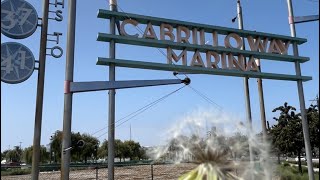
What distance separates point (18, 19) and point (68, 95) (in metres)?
2.14

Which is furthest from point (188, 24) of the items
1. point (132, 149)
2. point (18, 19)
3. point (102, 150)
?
point (132, 149)

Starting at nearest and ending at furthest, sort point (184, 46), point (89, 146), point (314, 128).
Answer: point (184, 46)
point (314, 128)
point (89, 146)

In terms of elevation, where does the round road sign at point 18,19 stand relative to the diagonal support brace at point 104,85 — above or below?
above

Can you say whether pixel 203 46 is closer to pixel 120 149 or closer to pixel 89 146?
pixel 89 146

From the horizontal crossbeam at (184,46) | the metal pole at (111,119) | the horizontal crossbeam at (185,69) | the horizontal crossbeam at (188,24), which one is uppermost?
the horizontal crossbeam at (188,24)

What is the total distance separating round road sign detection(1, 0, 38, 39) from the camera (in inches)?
358

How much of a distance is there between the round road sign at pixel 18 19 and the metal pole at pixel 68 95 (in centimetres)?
90

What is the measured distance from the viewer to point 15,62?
29.5 ft

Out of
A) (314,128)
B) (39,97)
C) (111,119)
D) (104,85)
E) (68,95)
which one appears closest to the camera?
(68,95)

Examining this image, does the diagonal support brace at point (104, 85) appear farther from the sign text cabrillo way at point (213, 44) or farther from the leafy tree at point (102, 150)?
the leafy tree at point (102, 150)

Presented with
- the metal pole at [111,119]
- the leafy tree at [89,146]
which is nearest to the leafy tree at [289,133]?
the metal pole at [111,119]

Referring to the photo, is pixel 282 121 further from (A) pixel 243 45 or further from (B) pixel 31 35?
(B) pixel 31 35

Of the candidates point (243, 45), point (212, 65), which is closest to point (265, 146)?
point (212, 65)

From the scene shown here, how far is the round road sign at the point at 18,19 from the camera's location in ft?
29.9
